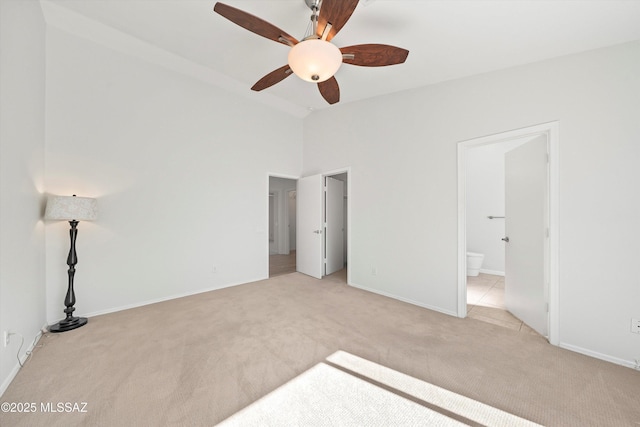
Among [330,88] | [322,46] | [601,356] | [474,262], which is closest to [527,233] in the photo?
[601,356]

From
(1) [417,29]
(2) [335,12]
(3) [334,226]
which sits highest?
(1) [417,29]

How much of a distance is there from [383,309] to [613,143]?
8.71 ft

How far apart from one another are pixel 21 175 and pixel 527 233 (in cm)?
478

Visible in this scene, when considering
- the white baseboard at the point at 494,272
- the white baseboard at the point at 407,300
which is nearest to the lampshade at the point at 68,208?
the white baseboard at the point at 407,300

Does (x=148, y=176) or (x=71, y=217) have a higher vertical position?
(x=148, y=176)

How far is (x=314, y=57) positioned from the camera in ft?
5.67

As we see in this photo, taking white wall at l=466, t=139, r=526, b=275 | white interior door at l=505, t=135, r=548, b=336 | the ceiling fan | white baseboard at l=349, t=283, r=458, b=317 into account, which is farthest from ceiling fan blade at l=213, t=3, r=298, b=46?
white wall at l=466, t=139, r=526, b=275

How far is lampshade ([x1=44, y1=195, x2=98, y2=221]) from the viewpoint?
2.35m

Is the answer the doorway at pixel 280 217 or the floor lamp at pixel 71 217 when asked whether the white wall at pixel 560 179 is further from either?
the doorway at pixel 280 217

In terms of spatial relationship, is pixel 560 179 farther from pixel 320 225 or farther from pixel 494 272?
pixel 494 272

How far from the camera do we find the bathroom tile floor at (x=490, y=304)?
268 centimetres

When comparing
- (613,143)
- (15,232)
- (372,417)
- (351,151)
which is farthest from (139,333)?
(613,143)

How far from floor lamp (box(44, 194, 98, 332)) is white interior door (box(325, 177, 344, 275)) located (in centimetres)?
335

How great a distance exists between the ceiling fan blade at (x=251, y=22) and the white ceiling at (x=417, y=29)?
1.54ft
